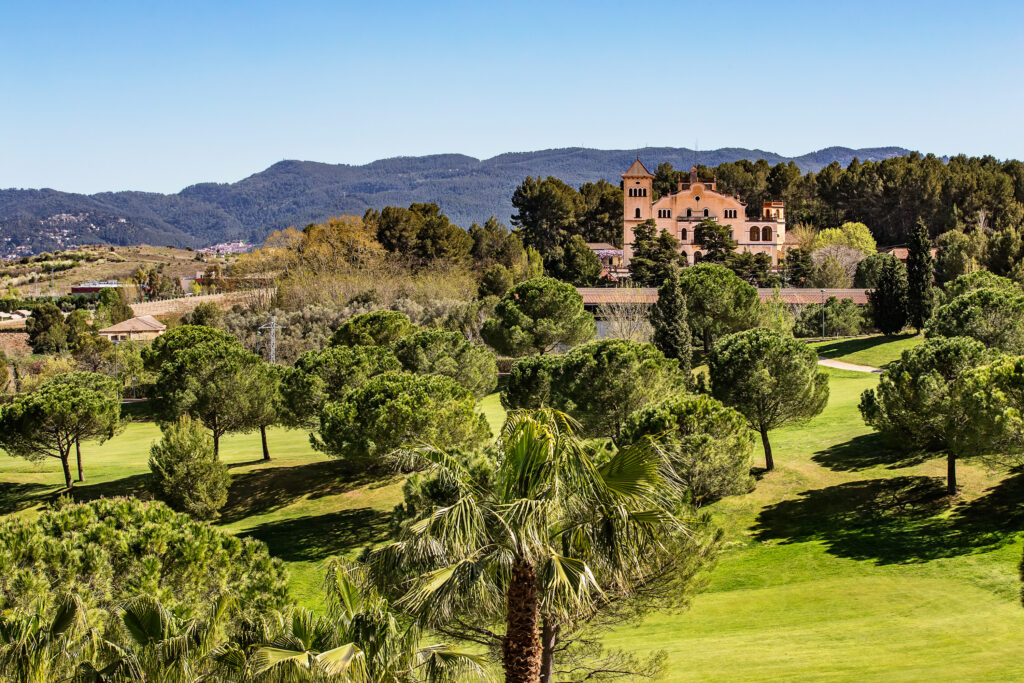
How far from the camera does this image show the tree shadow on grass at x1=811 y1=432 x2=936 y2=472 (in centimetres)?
2630

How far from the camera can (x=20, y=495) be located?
2883 centimetres

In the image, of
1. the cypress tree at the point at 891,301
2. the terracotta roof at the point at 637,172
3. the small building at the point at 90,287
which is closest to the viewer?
the cypress tree at the point at 891,301

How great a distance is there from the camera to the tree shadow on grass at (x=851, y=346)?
1854 inches

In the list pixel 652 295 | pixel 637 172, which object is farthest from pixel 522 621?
pixel 637 172

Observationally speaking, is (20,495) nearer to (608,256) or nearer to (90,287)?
(608,256)

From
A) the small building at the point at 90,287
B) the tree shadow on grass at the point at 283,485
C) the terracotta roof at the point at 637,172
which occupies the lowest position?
the tree shadow on grass at the point at 283,485

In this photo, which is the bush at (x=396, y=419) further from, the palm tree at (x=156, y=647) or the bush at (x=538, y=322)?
the bush at (x=538, y=322)

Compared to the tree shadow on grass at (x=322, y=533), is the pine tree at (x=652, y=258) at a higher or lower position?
higher

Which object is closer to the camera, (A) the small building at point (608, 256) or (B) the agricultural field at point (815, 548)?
(B) the agricultural field at point (815, 548)

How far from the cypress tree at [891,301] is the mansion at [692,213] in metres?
41.5

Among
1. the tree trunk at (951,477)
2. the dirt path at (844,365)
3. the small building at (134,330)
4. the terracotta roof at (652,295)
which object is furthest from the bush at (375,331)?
the small building at (134,330)

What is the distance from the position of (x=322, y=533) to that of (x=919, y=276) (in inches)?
1292

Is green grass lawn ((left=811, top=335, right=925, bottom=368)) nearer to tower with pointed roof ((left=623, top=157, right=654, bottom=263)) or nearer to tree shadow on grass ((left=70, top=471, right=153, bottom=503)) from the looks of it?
tree shadow on grass ((left=70, top=471, right=153, bottom=503))

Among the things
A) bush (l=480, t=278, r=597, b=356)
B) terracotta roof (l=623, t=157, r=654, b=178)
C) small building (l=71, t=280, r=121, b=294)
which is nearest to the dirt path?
bush (l=480, t=278, r=597, b=356)
